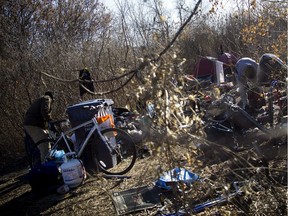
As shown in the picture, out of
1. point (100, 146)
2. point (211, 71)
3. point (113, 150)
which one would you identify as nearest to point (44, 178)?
point (100, 146)

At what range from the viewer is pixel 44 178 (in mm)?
6352

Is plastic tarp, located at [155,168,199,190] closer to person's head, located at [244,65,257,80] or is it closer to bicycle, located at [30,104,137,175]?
bicycle, located at [30,104,137,175]

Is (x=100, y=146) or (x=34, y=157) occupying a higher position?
(x=100, y=146)

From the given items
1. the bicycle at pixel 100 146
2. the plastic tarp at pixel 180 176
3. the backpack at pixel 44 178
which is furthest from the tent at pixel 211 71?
the plastic tarp at pixel 180 176

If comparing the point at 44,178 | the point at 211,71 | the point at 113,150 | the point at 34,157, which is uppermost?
the point at 211,71

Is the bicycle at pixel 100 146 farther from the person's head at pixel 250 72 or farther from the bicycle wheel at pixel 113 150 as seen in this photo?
the person's head at pixel 250 72

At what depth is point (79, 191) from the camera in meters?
5.90

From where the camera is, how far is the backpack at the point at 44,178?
6293mm

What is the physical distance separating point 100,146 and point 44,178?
1122mm

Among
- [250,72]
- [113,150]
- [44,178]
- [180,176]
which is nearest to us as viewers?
[180,176]

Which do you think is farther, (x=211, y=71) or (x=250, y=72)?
(x=211, y=71)

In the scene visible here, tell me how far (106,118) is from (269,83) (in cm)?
314

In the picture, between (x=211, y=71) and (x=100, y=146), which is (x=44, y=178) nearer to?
(x=100, y=146)

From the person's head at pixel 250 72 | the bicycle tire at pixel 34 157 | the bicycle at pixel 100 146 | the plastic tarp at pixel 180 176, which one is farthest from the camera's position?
the bicycle tire at pixel 34 157
